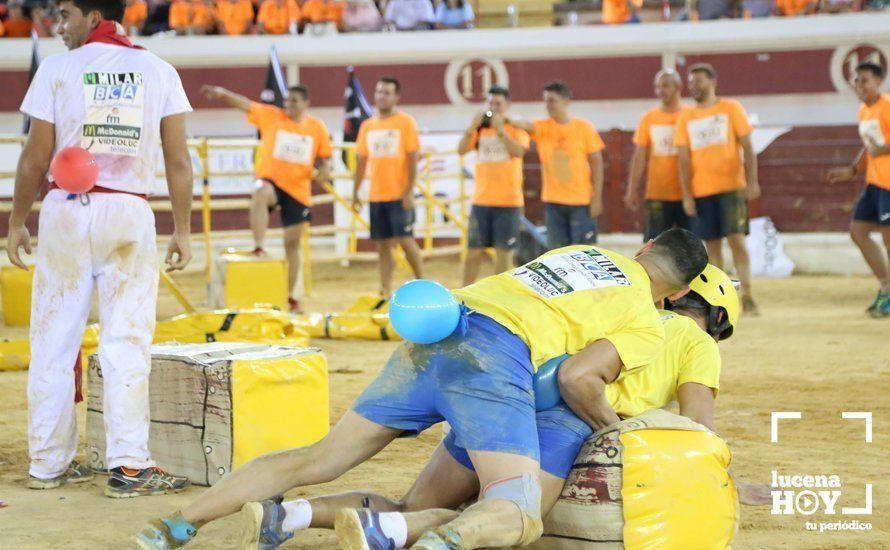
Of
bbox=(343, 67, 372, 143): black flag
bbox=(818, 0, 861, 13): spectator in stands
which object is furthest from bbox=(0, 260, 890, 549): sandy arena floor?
bbox=(818, 0, 861, 13): spectator in stands

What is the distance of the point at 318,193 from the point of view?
18344 millimetres

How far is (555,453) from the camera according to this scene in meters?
4.26

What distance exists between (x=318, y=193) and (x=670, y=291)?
14.0 m

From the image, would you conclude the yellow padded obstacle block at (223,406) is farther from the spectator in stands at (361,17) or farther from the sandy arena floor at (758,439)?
the spectator in stands at (361,17)

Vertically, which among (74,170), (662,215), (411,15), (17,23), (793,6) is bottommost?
(662,215)

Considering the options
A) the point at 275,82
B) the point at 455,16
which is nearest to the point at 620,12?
the point at 455,16

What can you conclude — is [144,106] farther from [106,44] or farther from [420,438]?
[420,438]

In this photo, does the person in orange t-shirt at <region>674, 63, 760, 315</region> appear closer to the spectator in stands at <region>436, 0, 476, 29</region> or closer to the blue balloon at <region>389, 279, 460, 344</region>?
the blue balloon at <region>389, 279, 460, 344</region>

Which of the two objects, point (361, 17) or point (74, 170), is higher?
point (361, 17)

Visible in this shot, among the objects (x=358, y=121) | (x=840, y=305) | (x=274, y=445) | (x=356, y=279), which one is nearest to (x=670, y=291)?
(x=274, y=445)

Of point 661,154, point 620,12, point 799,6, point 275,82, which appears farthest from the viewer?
point 620,12

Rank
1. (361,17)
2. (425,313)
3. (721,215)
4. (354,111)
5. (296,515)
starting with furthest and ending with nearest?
(361,17) → (354,111) → (721,215) → (296,515) → (425,313)

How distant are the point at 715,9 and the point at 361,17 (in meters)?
5.35

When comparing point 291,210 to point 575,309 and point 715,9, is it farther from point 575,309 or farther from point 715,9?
point 715,9
